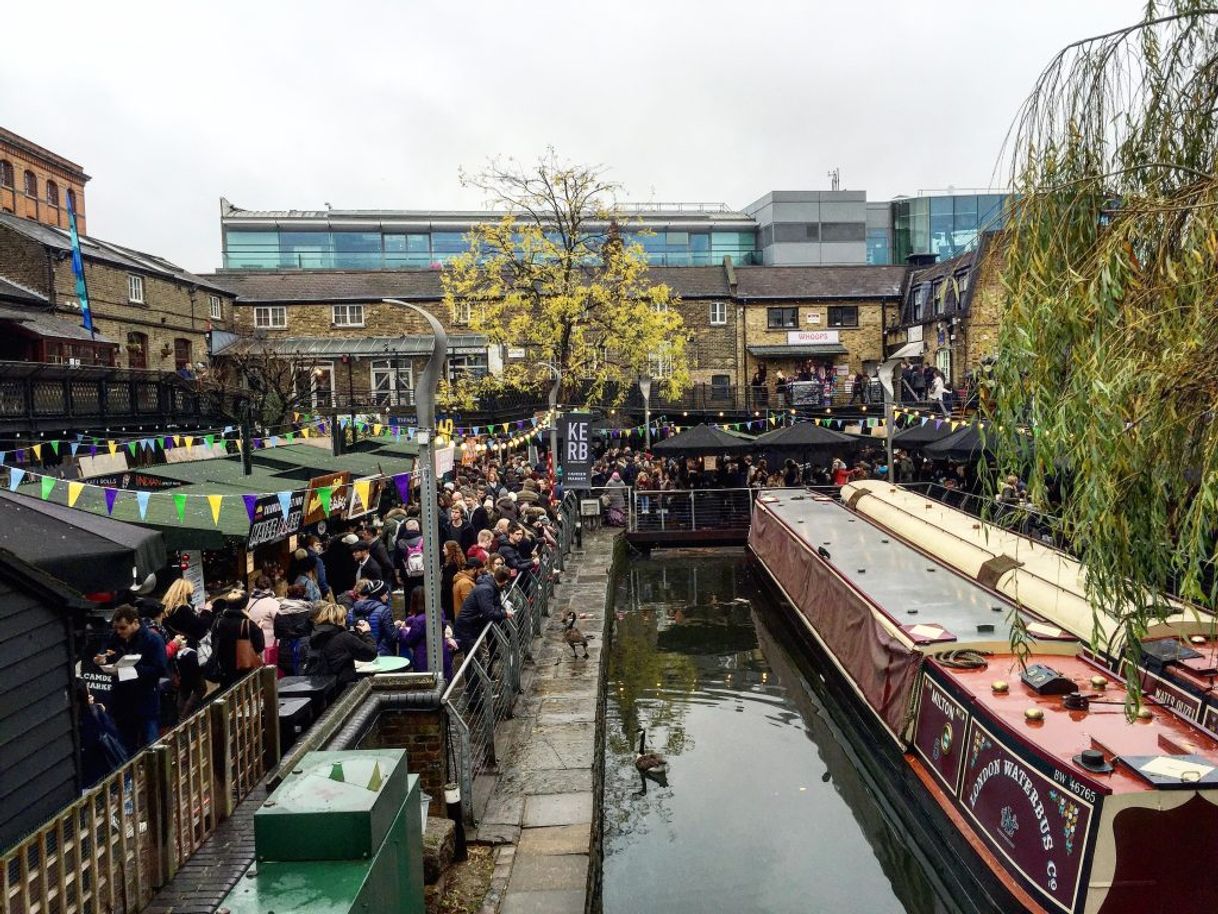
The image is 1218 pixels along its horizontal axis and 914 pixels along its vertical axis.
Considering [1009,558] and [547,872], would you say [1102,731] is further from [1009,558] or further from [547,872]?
[1009,558]

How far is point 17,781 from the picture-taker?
14.8ft

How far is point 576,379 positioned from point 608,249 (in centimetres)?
424

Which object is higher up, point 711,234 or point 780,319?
point 711,234

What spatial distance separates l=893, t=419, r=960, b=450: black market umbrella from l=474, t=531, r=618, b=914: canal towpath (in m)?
11.9

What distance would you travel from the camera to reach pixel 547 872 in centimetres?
635

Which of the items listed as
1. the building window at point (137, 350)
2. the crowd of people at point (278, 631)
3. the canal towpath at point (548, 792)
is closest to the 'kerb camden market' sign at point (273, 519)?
the crowd of people at point (278, 631)

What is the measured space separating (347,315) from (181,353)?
7948mm

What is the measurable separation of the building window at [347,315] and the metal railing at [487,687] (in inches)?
1068

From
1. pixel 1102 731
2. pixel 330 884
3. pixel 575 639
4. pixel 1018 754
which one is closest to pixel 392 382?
pixel 575 639

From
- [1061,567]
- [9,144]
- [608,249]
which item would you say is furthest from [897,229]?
[1061,567]

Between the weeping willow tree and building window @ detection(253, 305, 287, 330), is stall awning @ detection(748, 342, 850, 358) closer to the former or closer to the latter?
building window @ detection(253, 305, 287, 330)

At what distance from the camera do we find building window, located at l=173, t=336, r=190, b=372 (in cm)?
3019

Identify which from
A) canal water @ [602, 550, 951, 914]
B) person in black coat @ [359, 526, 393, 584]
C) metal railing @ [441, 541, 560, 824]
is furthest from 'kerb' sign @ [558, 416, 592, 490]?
person in black coat @ [359, 526, 393, 584]

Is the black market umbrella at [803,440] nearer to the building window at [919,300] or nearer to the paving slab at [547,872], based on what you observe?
the paving slab at [547,872]
